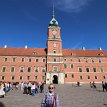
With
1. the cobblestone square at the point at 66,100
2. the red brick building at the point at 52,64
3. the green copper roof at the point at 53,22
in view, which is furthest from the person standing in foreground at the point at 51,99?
the green copper roof at the point at 53,22

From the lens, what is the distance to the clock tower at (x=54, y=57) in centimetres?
5528

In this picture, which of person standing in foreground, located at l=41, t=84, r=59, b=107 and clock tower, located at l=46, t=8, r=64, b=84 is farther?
clock tower, located at l=46, t=8, r=64, b=84

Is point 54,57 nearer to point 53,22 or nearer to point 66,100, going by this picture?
point 53,22

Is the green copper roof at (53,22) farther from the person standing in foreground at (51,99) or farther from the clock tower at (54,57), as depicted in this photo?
the person standing in foreground at (51,99)

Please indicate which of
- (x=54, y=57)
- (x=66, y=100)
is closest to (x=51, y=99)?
(x=66, y=100)

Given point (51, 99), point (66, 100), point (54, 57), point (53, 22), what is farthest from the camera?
point (53, 22)

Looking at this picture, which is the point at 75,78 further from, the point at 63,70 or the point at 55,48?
the point at 55,48

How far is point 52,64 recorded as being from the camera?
56.5 meters

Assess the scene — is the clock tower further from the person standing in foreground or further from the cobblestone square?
the person standing in foreground

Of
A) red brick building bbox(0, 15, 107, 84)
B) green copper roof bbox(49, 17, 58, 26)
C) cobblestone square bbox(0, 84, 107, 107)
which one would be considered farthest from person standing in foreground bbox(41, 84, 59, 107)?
green copper roof bbox(49, 17, 58, 26)

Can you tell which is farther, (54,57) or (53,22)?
(53,22)

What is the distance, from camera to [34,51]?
5997cm

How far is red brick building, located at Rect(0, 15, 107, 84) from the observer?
55.5 m

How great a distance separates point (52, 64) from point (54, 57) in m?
2.29
